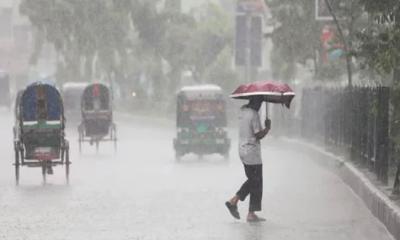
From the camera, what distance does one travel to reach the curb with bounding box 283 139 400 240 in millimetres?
14734

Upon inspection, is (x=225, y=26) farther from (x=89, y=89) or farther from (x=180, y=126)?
(x=180, y=126)

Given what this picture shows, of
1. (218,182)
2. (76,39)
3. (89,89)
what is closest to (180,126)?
(89,89)

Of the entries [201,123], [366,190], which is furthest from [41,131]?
[201,123]

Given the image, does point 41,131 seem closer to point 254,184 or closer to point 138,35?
point 254,184

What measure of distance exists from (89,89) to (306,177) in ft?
45.0

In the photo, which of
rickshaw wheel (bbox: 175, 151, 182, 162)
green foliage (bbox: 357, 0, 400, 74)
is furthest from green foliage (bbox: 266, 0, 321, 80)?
green foliage (bbox: 357, 0, 400, 74)

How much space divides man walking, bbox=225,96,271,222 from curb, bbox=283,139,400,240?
61.8 inches

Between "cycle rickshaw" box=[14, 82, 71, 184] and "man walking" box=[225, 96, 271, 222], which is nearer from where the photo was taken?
"man walking" box=[225, 96, 271, 222]

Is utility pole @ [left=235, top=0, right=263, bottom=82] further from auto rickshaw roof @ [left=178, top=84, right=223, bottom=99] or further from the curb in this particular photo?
the curb

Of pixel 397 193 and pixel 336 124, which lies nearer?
pixel 397 193

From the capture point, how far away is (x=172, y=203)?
18.7m

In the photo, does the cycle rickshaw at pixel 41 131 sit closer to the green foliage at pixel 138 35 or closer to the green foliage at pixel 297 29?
the green foliage at pixel 297 29

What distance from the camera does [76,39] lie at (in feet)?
225

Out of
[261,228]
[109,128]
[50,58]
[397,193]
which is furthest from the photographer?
[50,58]
